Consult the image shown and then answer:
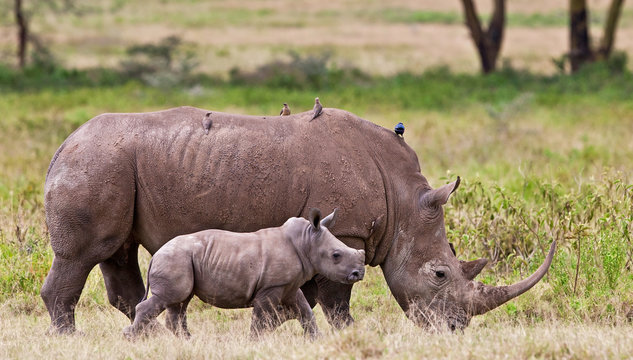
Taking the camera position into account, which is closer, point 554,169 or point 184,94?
point 554,169

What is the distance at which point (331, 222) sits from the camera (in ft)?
22.8

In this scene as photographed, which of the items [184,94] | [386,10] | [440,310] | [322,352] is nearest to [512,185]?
[440,310]

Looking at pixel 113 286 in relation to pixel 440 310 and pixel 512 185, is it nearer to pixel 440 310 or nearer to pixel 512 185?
pixel 440 310

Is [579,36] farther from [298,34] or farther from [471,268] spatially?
[471,268]

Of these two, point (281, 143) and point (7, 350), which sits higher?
point (281, 143)

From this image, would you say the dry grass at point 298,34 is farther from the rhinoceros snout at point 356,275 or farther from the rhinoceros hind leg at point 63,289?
the rhinoceros snout at point 356,275

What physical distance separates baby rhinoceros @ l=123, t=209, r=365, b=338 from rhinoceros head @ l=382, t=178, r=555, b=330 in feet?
2.80

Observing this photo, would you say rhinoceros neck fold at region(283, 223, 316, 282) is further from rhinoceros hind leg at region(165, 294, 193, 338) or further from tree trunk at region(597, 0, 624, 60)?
tree trunk at region(597, 0, 624, 60)

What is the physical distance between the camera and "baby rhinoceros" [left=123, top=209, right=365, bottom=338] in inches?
263

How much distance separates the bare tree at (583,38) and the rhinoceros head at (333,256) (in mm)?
19729

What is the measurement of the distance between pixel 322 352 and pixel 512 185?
6217mm

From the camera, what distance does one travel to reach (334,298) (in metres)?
7.52

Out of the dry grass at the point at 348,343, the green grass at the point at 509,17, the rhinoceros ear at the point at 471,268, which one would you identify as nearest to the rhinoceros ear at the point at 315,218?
the dry grass at the point at 348,343

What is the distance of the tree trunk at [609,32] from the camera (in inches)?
963
